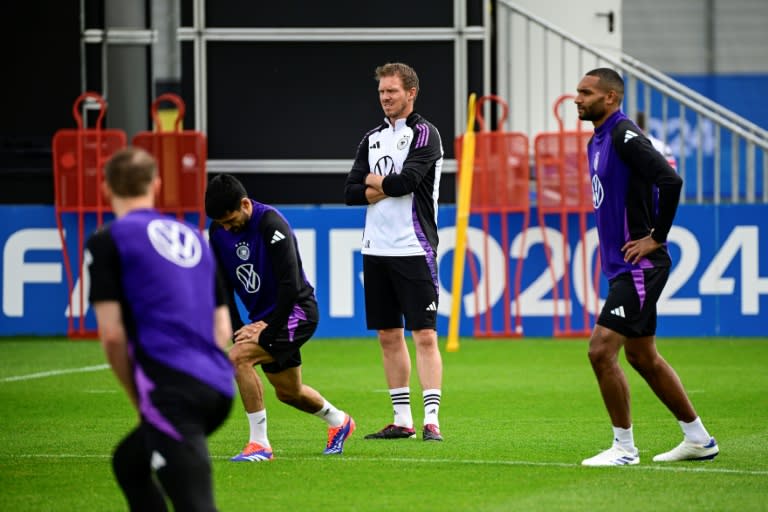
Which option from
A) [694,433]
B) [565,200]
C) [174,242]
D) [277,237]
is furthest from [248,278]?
[565,200]

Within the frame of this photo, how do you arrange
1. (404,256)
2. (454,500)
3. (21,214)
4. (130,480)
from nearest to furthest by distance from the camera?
(130,480), (454,500), (404,256), (21,214)

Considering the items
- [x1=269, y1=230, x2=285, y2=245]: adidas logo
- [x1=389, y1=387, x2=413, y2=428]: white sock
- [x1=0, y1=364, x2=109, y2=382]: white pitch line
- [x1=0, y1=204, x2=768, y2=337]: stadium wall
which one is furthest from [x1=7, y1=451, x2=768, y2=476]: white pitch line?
[x1=0, y1=204, x2=768, y2=337]: stadium wall

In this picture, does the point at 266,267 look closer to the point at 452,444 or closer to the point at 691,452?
the point at 452,444

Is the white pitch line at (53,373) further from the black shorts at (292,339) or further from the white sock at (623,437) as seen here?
the white sock at (623,437)

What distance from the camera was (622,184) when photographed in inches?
312

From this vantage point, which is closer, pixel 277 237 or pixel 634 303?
pixel 634 303

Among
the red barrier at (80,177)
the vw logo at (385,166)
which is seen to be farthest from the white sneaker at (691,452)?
the red barrier at (80,177)

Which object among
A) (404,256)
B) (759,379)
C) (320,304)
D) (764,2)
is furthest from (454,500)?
(764,2)

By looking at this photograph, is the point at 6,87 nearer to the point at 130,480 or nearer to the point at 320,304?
the point at 320,304

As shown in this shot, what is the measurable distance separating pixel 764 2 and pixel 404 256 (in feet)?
84.0

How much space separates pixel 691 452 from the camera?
805 centimetres

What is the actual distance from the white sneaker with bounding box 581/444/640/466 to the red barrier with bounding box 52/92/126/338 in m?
8.95

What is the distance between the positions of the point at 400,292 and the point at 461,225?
5.99 metres

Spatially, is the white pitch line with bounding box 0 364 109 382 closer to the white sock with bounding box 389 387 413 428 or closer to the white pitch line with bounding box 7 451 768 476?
the white pitch line with bounding box 7 451 768 476
